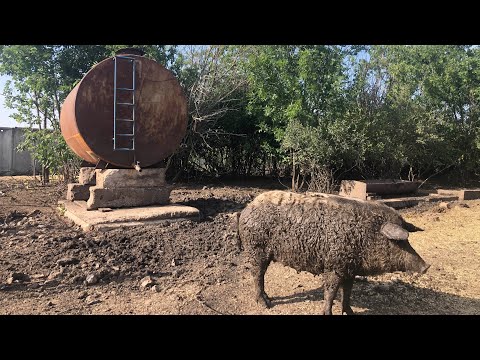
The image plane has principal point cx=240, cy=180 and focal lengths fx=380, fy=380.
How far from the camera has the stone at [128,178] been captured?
8.01 meters

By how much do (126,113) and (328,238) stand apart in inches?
234

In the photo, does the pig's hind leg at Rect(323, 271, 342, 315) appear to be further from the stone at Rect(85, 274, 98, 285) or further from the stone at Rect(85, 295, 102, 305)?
the stone at Rect(85, 274, 98, 285)

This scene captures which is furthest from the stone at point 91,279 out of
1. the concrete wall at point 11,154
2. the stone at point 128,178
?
the concrete wall at point 11,154

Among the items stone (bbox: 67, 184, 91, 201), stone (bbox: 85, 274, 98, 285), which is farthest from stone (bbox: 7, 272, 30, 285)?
stone (bbox: 67, 184, 91, 201)

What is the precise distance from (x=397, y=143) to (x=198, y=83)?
7.14 m

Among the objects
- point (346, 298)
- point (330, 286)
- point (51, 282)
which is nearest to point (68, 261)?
point (51, 282)

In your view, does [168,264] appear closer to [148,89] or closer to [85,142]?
[85,142]

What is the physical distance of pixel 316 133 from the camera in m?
11.2

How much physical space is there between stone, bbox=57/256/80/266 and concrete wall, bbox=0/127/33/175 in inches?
564

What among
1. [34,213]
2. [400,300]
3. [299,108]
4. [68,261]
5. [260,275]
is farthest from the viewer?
[299,108]

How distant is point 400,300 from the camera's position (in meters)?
4.52

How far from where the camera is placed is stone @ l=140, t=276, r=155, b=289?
15.6 ft

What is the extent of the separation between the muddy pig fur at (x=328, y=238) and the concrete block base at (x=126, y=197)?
4.51m

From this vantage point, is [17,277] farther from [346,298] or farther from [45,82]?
[45,82]
